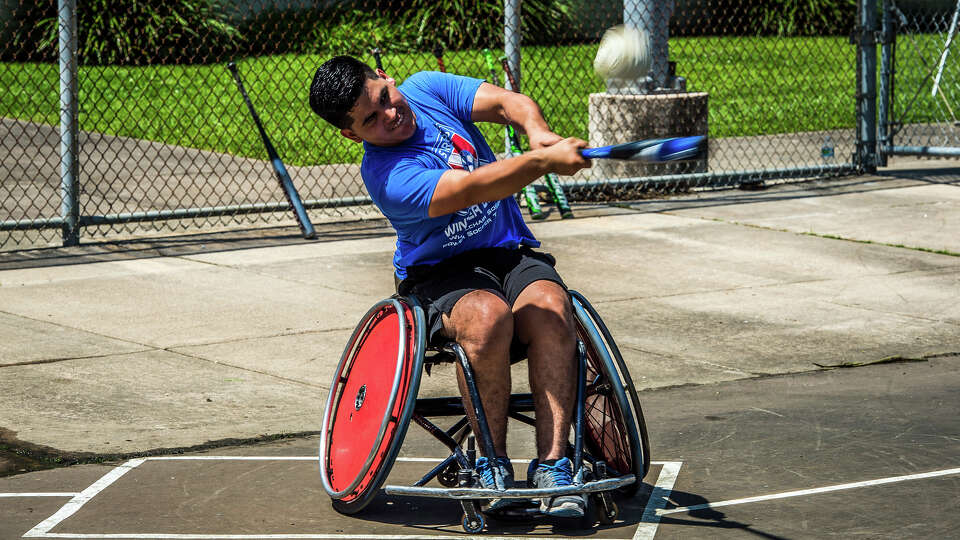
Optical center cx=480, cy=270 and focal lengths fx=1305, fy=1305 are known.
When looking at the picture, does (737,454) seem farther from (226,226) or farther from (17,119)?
(17,119)

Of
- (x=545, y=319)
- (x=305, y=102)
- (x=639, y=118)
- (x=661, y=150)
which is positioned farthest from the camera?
(x=305, y=102)

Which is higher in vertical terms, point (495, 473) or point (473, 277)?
point (473, 277)

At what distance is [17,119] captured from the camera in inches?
463

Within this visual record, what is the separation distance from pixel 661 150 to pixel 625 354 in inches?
101

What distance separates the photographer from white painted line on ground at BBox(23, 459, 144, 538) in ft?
12.7

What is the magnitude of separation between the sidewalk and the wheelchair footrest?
1.21 m

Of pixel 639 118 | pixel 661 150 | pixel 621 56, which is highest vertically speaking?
pixel 621 56

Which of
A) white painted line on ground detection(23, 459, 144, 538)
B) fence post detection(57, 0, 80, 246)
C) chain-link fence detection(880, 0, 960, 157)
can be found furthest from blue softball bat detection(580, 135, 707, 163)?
chain-link fence detection(880, 0, 960, 157)

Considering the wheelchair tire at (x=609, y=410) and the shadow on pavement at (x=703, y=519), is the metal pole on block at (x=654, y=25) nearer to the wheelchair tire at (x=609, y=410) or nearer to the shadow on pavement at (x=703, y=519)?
the wheelchair tire at (x=609, y=410)

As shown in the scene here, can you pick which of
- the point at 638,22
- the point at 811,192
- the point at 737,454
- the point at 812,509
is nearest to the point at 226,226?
the point at 638,22

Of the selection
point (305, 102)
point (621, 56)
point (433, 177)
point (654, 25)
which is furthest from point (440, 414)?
point (305, 102)

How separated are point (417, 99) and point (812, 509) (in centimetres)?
185

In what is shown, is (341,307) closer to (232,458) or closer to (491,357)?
(232,458)

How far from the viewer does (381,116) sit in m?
4.04
